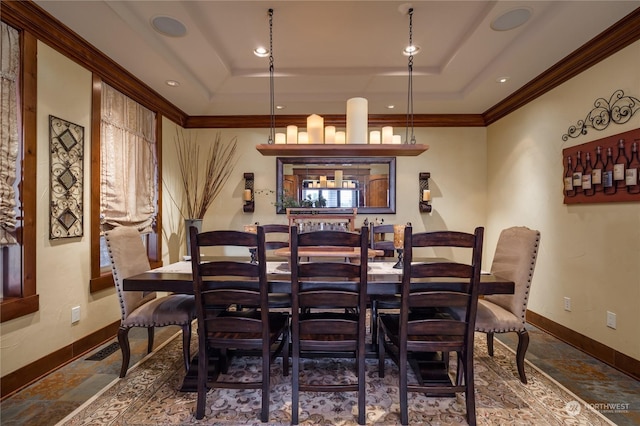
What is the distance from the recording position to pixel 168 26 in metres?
2.44

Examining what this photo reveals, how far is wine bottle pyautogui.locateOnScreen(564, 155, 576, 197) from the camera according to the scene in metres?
2.82

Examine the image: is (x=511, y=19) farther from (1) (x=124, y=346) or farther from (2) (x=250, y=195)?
(1) (x=124, y=346)

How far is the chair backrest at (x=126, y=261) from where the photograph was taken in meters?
2.15

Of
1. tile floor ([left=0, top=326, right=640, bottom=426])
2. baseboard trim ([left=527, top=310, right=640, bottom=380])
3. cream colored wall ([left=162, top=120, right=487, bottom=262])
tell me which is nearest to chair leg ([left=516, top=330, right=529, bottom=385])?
tile floor ([left=0, top=326, right=640, bottom=426])

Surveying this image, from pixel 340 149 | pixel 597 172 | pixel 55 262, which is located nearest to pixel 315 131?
pixel 340 149

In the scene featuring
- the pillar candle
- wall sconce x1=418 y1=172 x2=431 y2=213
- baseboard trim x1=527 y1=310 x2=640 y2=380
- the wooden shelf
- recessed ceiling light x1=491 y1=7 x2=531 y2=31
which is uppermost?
recessed ceiling light x1=491 y1=7 x2=531 y2=31

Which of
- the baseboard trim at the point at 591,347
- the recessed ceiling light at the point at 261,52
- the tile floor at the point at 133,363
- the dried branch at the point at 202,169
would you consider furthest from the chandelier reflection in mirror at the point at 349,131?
the baseboard trim at the point at 591,347

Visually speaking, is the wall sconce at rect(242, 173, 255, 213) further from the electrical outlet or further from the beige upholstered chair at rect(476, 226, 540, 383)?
the electrical outlet

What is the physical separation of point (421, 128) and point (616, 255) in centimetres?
268

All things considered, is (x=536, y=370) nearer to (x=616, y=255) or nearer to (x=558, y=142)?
(x=616, y=255)

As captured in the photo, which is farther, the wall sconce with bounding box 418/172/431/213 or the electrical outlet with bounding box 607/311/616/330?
the wall sconce with bounding box 418/172/431/213

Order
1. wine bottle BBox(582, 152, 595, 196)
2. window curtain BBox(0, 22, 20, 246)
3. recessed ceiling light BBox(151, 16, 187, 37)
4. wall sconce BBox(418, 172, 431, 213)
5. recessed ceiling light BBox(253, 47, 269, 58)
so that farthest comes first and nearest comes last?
wall sconce BBox(418, 172, 431, 213), recessed ceiling light BBox(253, 47, 269, 58), wine bottle BBox(582, 152, 595, 196), recessed ceiling light BBox(151, 16, 187, 37), window curtain BBox(0, 22, 20, 246)

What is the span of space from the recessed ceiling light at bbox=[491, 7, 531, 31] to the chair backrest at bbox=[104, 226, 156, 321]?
3.24 meters

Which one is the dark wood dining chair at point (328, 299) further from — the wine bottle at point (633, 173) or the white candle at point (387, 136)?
the wine bottle at point (633, 173)
